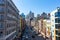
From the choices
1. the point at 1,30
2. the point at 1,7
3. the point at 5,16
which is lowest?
the point at 1,30

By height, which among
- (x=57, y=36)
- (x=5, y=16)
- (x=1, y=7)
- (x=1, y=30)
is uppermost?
(x=1, y=7)

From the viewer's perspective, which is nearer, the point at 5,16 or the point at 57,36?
the point at 5,16

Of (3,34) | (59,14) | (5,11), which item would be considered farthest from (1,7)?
(59,14)

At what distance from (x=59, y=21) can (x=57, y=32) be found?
156 inches

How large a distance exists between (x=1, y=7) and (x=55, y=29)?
23325mm

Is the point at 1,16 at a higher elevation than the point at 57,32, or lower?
higher

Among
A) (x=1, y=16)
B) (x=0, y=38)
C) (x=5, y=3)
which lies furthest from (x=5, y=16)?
(x=0, y=38)

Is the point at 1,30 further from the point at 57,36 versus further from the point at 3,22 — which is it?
the point at 57,36

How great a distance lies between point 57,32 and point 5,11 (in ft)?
74.3

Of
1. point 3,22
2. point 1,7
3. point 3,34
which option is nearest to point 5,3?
Result: point 1,7

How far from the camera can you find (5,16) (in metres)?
34.1

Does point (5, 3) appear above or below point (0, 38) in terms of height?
above

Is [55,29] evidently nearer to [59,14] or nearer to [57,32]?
[57,32]

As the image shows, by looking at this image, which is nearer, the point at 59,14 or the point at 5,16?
the point at 5,16
